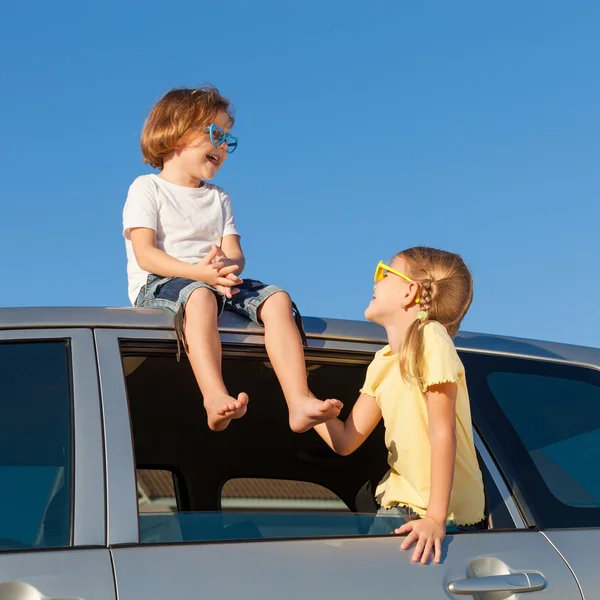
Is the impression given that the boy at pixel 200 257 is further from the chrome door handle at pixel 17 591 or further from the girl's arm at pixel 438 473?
the chrome door handle at pixel 17 591

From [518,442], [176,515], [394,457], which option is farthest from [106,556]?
[518,442]

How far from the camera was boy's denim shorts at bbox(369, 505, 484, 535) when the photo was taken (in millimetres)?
2518

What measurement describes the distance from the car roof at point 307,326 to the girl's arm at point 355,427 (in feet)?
0.72

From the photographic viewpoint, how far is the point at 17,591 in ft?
6.70

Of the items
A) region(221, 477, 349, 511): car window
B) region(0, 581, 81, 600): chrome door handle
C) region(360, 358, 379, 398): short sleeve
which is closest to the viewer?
region(0, 581, 81, 600): chrome door handle

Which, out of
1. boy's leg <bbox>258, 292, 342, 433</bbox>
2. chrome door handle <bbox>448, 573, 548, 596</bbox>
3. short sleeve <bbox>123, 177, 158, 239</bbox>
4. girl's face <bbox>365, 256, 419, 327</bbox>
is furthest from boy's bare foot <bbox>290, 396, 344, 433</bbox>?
short sleeve <bbox>123, 177, 158, 239</bbox>

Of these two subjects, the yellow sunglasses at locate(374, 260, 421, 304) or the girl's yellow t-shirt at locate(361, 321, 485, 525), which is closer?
the girl's yellow t-shirt at locate(361, 321, 485, 525)

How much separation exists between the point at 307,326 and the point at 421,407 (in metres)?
0.42

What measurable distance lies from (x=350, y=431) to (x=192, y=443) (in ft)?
3.29

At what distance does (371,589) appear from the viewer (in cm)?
224

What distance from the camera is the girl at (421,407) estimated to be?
257cm

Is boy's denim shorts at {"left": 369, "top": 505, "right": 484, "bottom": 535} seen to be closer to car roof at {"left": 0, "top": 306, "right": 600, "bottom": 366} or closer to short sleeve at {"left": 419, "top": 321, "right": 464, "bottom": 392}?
short sleeve at {"left": 419, "top": 321, "right": 464, "bottom": 392}

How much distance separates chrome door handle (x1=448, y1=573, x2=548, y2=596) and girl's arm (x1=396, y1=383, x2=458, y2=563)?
0.09 meters

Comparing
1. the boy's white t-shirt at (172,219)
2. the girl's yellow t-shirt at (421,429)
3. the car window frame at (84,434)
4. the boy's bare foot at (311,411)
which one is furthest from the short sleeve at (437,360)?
the boy's white t-shirt at (172,219)
